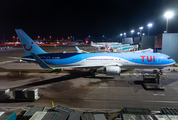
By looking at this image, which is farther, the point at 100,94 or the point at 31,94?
the point at 100,94

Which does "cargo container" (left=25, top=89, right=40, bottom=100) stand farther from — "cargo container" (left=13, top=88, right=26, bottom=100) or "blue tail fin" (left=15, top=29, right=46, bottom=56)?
"blue tail fin" (left=15, top=29, right=46, bottom=56)

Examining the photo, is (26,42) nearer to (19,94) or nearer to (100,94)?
(19,94)

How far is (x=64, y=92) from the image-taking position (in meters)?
20.8

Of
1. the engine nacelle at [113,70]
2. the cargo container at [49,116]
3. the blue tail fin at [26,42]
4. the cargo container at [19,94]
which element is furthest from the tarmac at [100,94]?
the blue tail fin at [26,42]

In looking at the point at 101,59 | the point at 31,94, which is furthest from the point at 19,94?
the point at 101,59

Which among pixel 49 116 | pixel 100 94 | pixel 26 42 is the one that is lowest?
pixel 100 94

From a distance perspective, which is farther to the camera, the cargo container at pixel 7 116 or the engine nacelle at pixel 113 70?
the engine nacelle at pixel 113 70

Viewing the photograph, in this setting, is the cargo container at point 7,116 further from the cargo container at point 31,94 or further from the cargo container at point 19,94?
the cargo container at point 19,94

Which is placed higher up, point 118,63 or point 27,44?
point 27,44

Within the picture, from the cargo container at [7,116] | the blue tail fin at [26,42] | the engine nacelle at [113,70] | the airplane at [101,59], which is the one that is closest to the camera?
the cargo container at [7,116]

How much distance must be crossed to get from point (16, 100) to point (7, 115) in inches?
344

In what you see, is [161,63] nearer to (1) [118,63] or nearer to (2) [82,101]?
(1) [118,63]

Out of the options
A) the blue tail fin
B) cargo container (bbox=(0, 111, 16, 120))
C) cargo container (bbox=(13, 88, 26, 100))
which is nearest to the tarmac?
cargo container (bbox=(13, 88, 26, 100))

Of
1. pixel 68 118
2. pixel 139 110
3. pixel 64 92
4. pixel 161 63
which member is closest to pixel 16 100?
pixel 64 92
